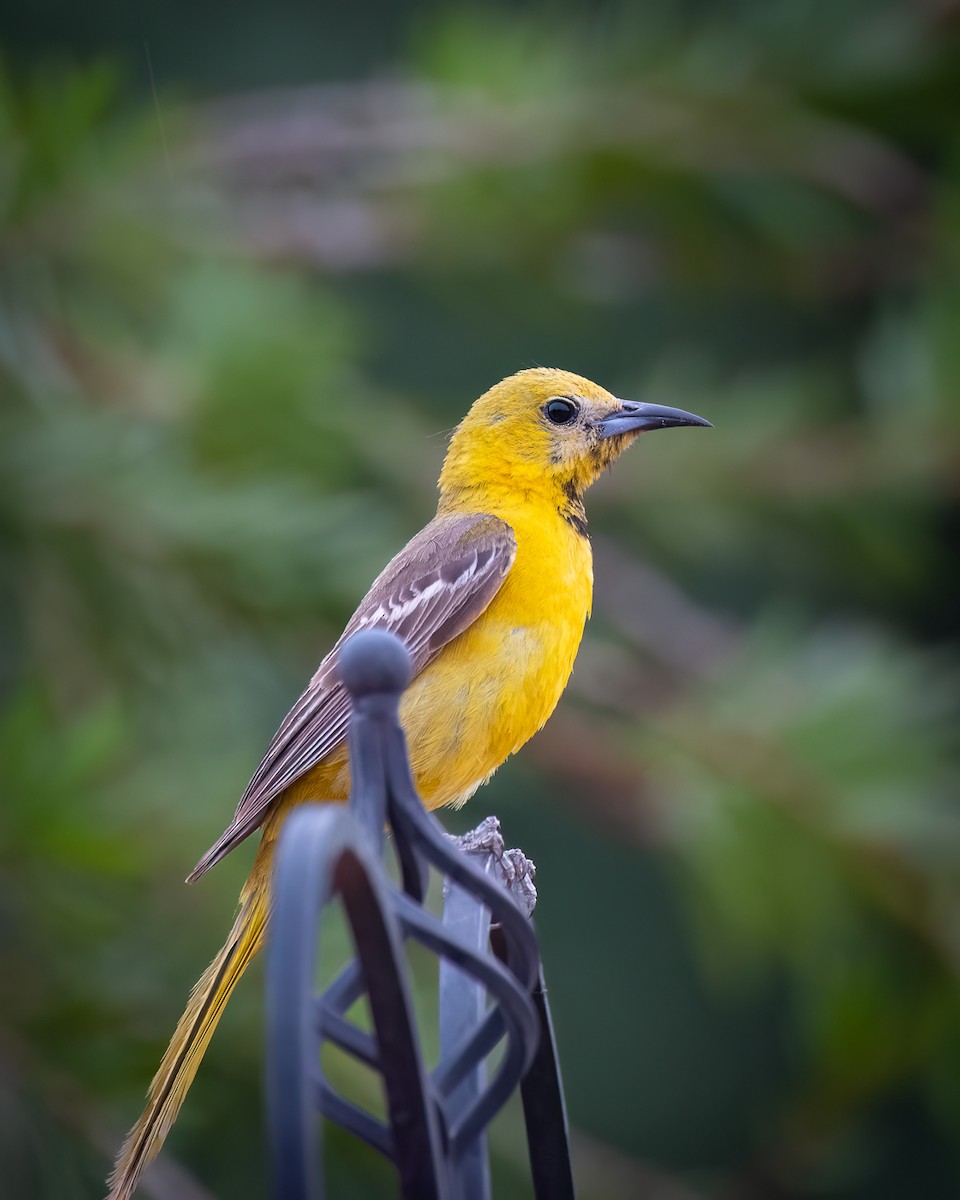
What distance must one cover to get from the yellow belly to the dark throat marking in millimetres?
296

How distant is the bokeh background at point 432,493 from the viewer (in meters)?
3.39

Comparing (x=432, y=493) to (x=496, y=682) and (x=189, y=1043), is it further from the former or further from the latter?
(x=189, y=1043)

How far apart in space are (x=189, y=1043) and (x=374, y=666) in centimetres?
123

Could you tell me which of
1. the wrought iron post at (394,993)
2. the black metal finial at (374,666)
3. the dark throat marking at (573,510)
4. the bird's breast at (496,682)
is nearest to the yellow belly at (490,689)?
the bird's breast at (496,682)

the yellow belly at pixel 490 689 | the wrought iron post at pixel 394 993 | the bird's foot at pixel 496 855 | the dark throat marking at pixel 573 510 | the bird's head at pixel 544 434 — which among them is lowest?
the wrought iron post at pixel 394 993

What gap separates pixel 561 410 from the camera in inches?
150

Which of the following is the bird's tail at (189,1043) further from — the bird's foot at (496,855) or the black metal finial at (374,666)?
the black metal finial at (374,666)

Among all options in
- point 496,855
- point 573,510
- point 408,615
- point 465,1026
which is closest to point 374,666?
point 465,1026

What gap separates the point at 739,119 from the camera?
15.7 ft

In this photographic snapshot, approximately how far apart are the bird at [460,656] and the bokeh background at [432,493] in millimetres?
309

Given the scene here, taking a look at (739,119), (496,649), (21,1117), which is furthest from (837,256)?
(21,1117)

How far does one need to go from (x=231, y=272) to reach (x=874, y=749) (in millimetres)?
2329

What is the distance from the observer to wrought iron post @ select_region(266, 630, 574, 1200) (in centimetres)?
134

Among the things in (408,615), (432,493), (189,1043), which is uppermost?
(432,493)
